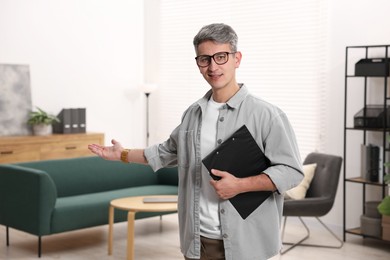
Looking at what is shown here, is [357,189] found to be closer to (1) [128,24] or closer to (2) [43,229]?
(2) [43,229]

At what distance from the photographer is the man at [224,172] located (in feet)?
7.91

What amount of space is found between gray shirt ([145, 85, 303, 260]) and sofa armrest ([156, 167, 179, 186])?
198 inches

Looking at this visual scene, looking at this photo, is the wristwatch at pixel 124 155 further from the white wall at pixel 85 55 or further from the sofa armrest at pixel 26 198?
the white wall at pixel 85 55

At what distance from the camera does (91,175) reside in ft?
23.7

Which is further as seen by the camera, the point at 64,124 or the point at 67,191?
the point at 64,124

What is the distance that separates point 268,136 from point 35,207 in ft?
13.1

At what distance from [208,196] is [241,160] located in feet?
0.61

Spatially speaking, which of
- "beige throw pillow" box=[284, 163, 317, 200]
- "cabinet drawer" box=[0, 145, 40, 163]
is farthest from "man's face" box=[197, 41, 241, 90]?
"cabinet drawer" box=[0, 145, 40, 163]

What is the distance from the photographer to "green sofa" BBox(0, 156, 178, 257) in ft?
19.8

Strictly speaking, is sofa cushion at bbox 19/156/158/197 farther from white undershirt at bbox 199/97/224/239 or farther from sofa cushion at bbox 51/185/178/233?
white undershirt at bbox 199/97/224/239

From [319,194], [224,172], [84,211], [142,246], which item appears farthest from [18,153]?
[224,172]

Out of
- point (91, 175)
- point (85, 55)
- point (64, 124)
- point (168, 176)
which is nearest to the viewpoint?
point (91, 175)

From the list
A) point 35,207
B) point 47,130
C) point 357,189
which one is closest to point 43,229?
point 35,207

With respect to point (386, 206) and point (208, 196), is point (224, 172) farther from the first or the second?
point (386, 206)
